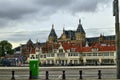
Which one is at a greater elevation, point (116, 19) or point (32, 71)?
point (116, 19)

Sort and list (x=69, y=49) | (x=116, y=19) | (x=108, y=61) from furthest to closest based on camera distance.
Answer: (x=69, y=49) < (x=108, y=61) < (x=116, y=19)

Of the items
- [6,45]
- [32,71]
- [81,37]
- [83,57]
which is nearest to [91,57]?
[83,57]

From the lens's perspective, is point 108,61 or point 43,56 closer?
point 108,61

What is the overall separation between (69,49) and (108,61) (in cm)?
2106

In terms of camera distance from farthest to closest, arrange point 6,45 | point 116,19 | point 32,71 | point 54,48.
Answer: point 6,45, point 54,48, point 32,71, point 116,19

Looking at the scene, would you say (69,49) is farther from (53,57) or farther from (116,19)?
(116,19)

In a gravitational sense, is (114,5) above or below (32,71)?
above

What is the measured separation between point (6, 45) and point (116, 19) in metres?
169

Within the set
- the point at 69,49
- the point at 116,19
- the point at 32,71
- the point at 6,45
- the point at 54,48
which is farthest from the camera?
the point at 6,45

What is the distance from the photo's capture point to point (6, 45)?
191125 millimetres

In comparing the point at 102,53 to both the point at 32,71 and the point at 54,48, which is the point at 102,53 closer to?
the point at 54,48

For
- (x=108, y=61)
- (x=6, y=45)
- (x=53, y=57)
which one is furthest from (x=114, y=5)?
(x=6, y=45)

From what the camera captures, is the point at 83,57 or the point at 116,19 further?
the point at 83,57

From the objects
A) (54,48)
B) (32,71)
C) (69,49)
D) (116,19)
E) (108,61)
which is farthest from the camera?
(54,48)
